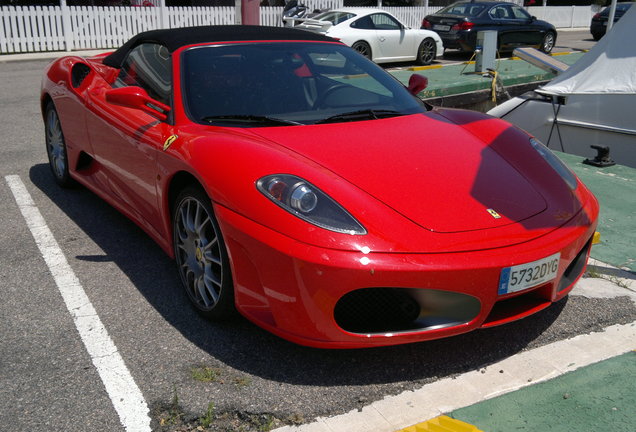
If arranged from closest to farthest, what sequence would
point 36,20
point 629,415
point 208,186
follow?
point 629,415 → point 208,186 → point 36,20

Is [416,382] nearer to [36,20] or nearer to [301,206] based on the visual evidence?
[301,206]

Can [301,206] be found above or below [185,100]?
below

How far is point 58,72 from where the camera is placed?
5.14m

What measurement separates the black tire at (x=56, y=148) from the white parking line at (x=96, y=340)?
58 centimetres

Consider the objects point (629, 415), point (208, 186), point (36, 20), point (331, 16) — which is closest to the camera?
point (629, 415)

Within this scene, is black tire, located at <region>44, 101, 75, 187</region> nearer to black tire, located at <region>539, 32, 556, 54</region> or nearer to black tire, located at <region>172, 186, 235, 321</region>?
black tire, located at <region>172, 186, 235, 321</region>

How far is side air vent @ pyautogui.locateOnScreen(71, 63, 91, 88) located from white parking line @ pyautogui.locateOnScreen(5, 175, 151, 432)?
100 centimetres

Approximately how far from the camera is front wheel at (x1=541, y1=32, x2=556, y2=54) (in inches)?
722

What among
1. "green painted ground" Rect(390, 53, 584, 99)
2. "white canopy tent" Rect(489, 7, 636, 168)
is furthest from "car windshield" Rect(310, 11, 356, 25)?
"white canopy tent" Rect(489, 7, 636, 168)

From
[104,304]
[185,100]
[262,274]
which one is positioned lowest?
[104,304]

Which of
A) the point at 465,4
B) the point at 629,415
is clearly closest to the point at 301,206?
the point at 629,415

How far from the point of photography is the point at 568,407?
2641 millimetres

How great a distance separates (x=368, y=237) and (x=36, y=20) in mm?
17447

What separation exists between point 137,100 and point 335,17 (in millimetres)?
11523
